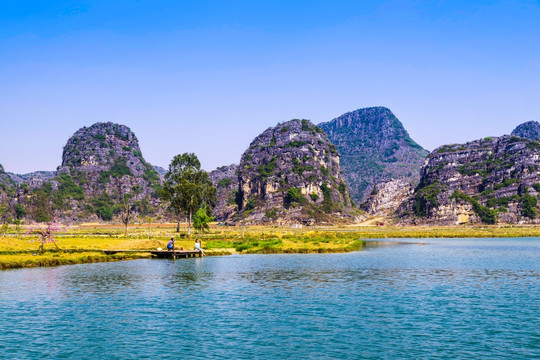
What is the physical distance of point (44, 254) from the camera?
219 ft

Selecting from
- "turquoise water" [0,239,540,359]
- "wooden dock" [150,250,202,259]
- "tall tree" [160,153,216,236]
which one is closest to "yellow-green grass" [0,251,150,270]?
"wooden dock" [150,250,202,259]

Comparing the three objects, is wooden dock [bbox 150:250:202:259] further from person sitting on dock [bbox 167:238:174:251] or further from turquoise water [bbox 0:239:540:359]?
turquoise water [bbox 0:239:540:359]

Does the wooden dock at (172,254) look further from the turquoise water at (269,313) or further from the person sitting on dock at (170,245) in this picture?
the turquoise water at (269,313)

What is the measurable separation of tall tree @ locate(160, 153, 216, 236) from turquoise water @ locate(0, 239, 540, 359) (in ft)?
252

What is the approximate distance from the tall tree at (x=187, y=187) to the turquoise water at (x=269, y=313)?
252ft

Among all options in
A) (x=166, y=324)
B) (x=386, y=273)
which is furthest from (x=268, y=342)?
(x=386, y=273)

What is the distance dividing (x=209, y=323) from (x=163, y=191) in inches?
4622

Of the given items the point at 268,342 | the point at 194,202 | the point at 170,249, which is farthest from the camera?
the point at 194,202

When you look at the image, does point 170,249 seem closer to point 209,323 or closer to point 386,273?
point 386,273

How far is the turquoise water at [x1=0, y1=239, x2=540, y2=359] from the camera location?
25484 millimetres

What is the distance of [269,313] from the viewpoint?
34.3 m

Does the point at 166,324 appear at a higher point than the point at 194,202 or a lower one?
lower

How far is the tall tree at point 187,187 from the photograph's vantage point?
443ft

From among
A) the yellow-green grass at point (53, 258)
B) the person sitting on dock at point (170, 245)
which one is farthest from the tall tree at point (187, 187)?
the yellow-green grass at point (53, 258)
